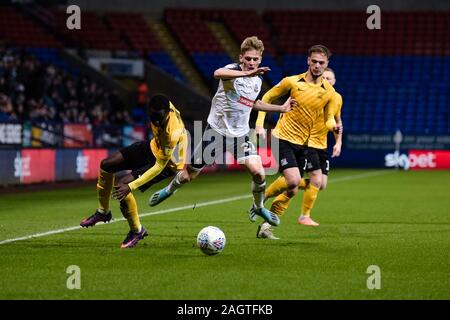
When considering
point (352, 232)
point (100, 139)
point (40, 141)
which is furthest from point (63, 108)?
point (352, 232)

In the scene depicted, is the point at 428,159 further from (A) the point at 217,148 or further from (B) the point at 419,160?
(A) the point at 217,148

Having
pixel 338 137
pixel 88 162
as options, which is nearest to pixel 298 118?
pixel 338 137

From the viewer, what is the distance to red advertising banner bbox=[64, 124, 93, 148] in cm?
2592

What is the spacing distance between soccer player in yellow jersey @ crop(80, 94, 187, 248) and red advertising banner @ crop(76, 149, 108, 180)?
15.0m

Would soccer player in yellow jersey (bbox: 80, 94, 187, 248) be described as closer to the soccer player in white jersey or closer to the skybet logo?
the soccer player in white jersey

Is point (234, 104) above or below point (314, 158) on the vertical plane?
above

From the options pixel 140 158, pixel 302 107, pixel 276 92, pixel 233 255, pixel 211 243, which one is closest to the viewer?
pixel 211 243

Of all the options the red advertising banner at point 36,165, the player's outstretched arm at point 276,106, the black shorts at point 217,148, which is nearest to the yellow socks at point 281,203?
the black shorts at point 217,148

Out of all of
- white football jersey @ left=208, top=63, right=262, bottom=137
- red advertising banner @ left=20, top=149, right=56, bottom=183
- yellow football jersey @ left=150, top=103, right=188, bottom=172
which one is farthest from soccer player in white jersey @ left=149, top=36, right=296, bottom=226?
red advertising banner @ left=20, top=149, right=56, bottom=183

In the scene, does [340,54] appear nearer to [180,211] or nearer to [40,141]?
[40,141]

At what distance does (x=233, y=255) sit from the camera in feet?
35.7

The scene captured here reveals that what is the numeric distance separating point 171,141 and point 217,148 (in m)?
1.42

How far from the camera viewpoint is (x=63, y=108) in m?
30.4

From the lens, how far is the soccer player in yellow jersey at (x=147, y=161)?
1095 centimetres
